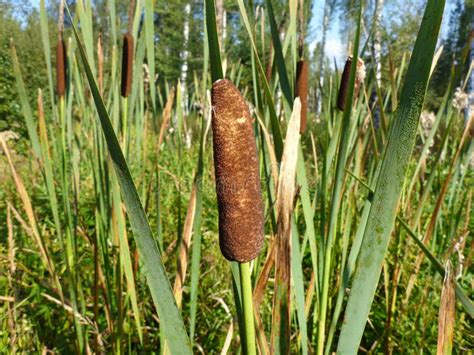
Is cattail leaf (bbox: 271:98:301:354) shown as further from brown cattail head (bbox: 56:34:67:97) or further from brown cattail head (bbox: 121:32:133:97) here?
brown cattail head (bbox: 56:34:67:97)

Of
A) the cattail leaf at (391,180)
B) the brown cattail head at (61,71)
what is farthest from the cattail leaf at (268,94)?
the brown cattail head at (61,71)

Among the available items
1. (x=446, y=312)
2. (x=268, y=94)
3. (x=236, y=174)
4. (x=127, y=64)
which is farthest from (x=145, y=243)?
(x=127, y=64)

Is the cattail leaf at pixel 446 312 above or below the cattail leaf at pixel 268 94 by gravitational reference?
below

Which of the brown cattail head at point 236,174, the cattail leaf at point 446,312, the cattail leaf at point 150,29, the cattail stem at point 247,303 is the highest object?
the cattail leaf at point 150,29

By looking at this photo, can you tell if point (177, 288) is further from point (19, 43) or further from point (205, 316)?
point (19, 43)

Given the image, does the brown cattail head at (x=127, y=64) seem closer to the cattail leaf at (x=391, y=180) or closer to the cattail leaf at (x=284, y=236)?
the cattail leaf at (x=284, y=236)

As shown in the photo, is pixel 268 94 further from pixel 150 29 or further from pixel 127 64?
pixel 127 64

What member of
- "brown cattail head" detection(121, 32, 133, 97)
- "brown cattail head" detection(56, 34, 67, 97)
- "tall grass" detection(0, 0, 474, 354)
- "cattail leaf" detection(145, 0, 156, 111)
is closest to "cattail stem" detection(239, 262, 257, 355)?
"tall grass" detection(0, 0, 474, 354)
